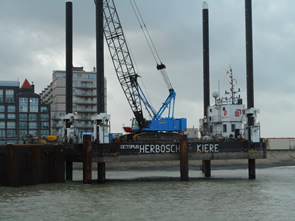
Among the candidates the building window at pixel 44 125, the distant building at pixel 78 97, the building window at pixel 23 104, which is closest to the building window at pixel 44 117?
the building window at pixel 44 125

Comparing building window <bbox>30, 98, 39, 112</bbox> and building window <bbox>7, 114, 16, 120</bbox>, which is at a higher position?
building window <bbox>30, 98, 39, 112</bbox>

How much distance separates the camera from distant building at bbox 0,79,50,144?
13475cm

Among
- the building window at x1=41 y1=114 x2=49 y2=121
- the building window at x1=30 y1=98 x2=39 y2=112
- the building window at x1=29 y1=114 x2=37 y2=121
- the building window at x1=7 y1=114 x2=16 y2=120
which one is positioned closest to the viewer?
the building window at x1=7 y1=114 x2=16 y2=120

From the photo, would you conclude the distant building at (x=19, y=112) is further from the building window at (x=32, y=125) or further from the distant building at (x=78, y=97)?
the distant building at (x=78, y=97)

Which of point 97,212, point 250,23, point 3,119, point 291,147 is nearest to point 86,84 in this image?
point 3,119

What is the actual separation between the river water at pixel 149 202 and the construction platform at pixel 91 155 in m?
1.66

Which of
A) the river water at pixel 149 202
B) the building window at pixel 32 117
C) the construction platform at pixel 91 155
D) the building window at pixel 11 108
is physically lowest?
the river water at pixel 149 202

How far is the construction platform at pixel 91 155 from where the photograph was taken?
44.7 m

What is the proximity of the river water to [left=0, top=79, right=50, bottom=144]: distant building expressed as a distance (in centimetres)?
9208

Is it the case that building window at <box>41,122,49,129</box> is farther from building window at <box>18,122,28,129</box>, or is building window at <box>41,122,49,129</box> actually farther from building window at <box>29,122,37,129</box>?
building window at <box>18,122,28,129</box>

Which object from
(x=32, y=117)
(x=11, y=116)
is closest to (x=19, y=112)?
(x=11, y=116)

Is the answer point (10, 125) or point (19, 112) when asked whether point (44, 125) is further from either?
point (10, 125)

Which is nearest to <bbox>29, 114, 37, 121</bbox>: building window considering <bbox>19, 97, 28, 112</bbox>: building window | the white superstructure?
<bbox>19, 97, 28, 112</bbox>: building window

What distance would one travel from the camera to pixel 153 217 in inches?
1182
